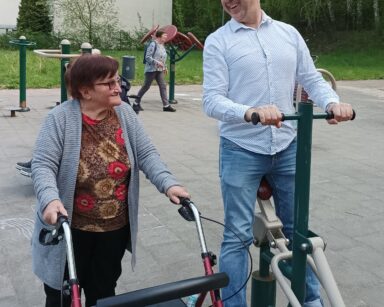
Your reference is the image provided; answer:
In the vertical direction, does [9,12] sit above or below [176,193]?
above

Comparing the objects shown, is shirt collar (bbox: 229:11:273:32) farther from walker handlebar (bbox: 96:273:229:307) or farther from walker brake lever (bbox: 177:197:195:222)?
walker handlebar (bbox: 96:273:229:307)

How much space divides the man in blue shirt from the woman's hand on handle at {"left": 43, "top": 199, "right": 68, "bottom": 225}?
86 cm

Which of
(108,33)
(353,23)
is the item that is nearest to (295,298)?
(108,33)

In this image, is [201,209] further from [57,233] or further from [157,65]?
[157,65]

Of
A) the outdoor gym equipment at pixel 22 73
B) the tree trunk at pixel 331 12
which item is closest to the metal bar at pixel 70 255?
the outdoor gym equipment at pixel 22 73

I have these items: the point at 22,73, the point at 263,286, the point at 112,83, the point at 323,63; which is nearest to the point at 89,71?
the point at 112,83

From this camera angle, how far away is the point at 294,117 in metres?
2.20

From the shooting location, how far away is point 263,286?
9.40ft

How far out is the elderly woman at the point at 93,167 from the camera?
2.31m

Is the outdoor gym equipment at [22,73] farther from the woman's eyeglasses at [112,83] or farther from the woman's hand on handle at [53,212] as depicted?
the woman's hand on handle at [53,212]

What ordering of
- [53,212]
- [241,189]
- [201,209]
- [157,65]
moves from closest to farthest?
[53,212] → [241,189] → [201,209] → [157,65]

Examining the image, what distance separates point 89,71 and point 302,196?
39.6 inches

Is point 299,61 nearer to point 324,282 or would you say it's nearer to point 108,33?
point 324,282

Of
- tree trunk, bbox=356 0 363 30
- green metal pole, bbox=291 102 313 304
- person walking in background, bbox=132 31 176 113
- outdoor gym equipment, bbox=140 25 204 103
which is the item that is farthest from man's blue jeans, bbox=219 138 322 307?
tree trunk, bbox=356 0 363 30
